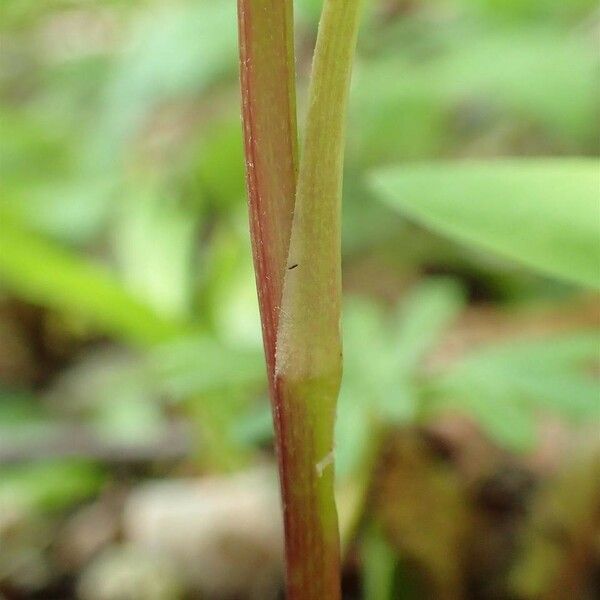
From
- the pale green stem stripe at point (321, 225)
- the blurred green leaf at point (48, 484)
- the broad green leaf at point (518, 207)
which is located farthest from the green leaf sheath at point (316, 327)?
the blurred green leaf at point (48, 484)

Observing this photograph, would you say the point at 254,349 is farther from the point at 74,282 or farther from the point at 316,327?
the point at 316,327

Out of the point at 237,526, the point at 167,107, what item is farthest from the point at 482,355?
the point at 167,107

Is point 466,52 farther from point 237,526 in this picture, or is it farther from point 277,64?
point 277,64

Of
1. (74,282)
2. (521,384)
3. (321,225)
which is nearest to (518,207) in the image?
(321,225)

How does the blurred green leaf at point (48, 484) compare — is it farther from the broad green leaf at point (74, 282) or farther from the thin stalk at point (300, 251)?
the thin stalk at point (300, 251)

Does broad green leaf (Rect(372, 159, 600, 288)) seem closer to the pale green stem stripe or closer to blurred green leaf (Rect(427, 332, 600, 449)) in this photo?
the pale green stem stripe

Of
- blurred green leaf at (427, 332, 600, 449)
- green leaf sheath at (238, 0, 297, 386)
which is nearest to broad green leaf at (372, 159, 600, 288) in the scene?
green leaf sheath at (238, 0, 297, 386)
